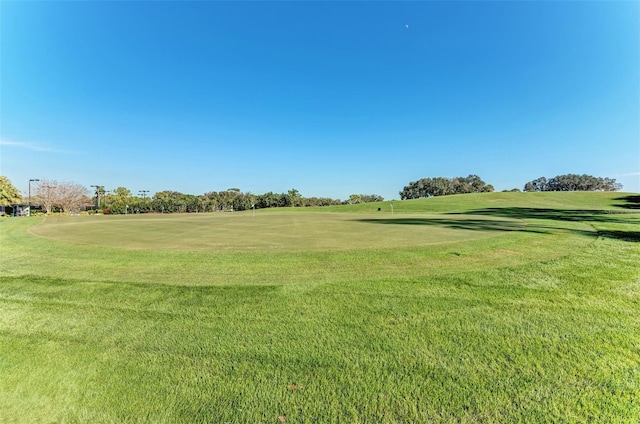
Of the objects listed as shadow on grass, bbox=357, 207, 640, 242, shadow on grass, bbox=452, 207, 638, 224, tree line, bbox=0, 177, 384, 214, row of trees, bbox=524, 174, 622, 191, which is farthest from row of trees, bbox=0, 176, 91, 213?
Answer: row of trees, bbox=524, 174, 622, 191

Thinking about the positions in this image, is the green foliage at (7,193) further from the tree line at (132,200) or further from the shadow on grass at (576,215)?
the shadow on grass at (576,215)

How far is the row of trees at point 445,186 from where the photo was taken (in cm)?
9594

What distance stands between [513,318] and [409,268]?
2510 mm

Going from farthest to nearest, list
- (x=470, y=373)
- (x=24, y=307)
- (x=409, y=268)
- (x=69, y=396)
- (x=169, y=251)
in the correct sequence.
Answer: (x=169, y=251)
(x=409, y=268)
(x=24, y=307)
(x=470, y=373)
(x=69, y=396)

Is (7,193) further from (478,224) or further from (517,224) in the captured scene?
(517,224)

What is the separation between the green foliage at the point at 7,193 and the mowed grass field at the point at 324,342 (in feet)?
194

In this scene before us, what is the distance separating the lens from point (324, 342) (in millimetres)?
3223

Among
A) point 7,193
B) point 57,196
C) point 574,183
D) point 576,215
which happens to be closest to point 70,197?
point 57,196

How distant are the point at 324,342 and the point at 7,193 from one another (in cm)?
6756

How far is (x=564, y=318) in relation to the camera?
149 inches

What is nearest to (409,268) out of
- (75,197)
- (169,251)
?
(169,251)

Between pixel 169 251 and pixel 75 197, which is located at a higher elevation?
pixel 75 197

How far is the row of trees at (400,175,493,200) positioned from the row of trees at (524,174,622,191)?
883 inches

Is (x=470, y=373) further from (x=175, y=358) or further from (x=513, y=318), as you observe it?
(x=175, y=358)
